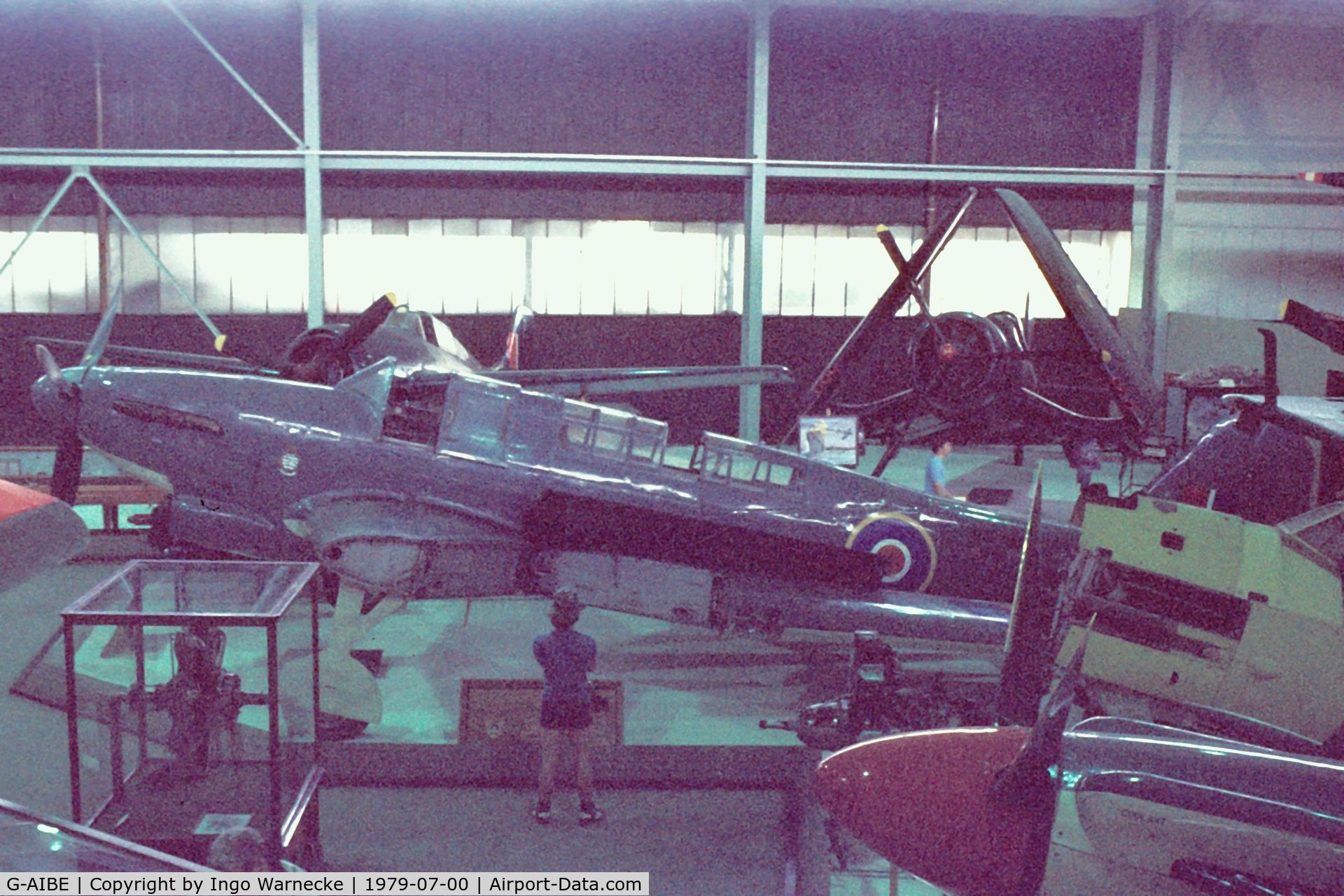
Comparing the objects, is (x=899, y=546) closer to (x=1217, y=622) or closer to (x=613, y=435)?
(x=613, y=435)

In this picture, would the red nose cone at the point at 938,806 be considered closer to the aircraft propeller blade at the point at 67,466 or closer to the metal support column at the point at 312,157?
the aircraft propeller blade at the point at 67,466

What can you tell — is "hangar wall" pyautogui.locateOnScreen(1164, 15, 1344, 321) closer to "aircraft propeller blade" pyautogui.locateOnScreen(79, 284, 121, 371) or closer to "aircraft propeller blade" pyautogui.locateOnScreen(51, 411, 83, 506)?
"aircraft propeller blade" pyautogui.locateOnScreen(79, 284, 121, 371)

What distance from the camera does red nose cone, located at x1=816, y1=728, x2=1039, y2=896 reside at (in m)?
3.67

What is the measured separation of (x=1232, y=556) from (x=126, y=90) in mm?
20766

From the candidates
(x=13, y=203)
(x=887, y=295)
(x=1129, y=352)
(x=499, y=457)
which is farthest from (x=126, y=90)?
(x=1129, y=352)

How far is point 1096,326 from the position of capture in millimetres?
11133

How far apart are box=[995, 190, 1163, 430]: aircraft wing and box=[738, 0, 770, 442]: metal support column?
26.5 ft

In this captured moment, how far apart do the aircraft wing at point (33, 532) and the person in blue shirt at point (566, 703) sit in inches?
98.2

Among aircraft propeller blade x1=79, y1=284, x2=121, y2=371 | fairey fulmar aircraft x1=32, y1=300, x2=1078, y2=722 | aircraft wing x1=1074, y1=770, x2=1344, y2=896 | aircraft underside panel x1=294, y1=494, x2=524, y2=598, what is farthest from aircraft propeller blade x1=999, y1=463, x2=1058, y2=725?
aircraft propeller blade x1=79, y1=284, x2=121, y2=371

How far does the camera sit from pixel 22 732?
6.85 meters

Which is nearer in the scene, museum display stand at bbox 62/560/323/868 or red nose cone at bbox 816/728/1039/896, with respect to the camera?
red nose cone at bbox 816/728/1039/896

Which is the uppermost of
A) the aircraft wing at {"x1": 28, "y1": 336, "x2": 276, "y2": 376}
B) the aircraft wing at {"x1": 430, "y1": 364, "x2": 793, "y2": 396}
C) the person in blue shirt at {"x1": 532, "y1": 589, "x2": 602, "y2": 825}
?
the aircraft wing at {"x1": 28, "y1": 336, "x2": 276, "y2": 376}

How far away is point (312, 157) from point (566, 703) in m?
14.4

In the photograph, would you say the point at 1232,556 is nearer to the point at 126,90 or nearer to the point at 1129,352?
the point at 1129,352
